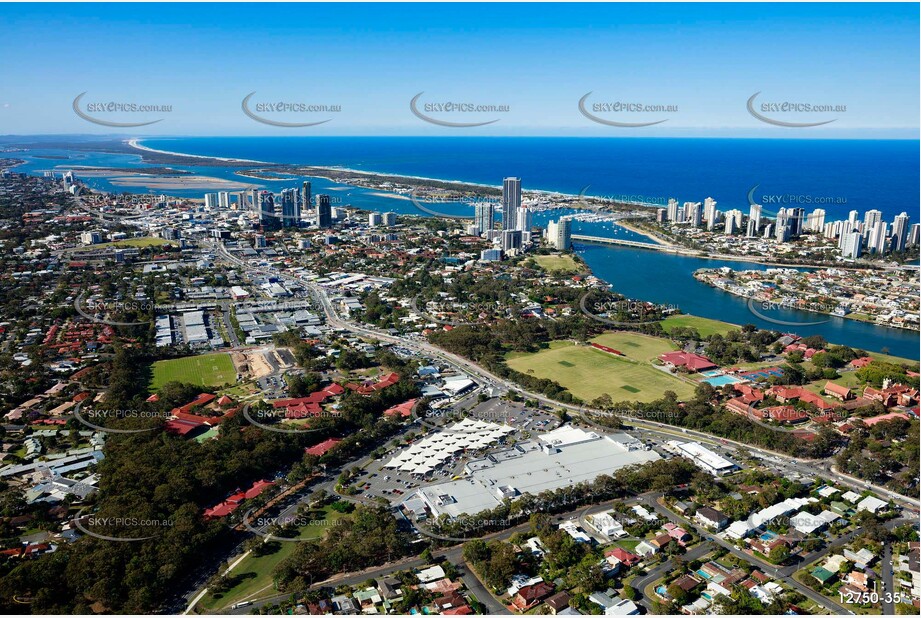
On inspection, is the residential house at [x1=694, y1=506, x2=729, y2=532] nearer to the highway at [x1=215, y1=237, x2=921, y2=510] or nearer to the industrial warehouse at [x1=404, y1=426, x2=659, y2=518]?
the industrial warehouse at [x1=404, y1=426, x2=659, y2=518]

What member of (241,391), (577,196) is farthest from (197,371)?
(577,196)

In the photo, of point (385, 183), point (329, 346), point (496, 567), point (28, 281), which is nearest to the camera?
point (496, 567)

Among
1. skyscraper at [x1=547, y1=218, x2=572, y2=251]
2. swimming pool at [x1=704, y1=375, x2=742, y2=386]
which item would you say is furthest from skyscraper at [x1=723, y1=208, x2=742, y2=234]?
swimming pool at [x1=704, y1=375, x2=742, y2=386]

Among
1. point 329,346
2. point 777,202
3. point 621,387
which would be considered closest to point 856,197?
point 777,202

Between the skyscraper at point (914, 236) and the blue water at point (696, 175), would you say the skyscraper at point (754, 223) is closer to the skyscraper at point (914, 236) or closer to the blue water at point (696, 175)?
the skyscraper at point (914, 236)

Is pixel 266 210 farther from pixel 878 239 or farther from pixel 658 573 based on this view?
pixel 658 573

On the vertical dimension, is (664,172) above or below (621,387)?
above

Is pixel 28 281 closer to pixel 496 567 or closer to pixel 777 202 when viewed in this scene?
pixel 496 567
